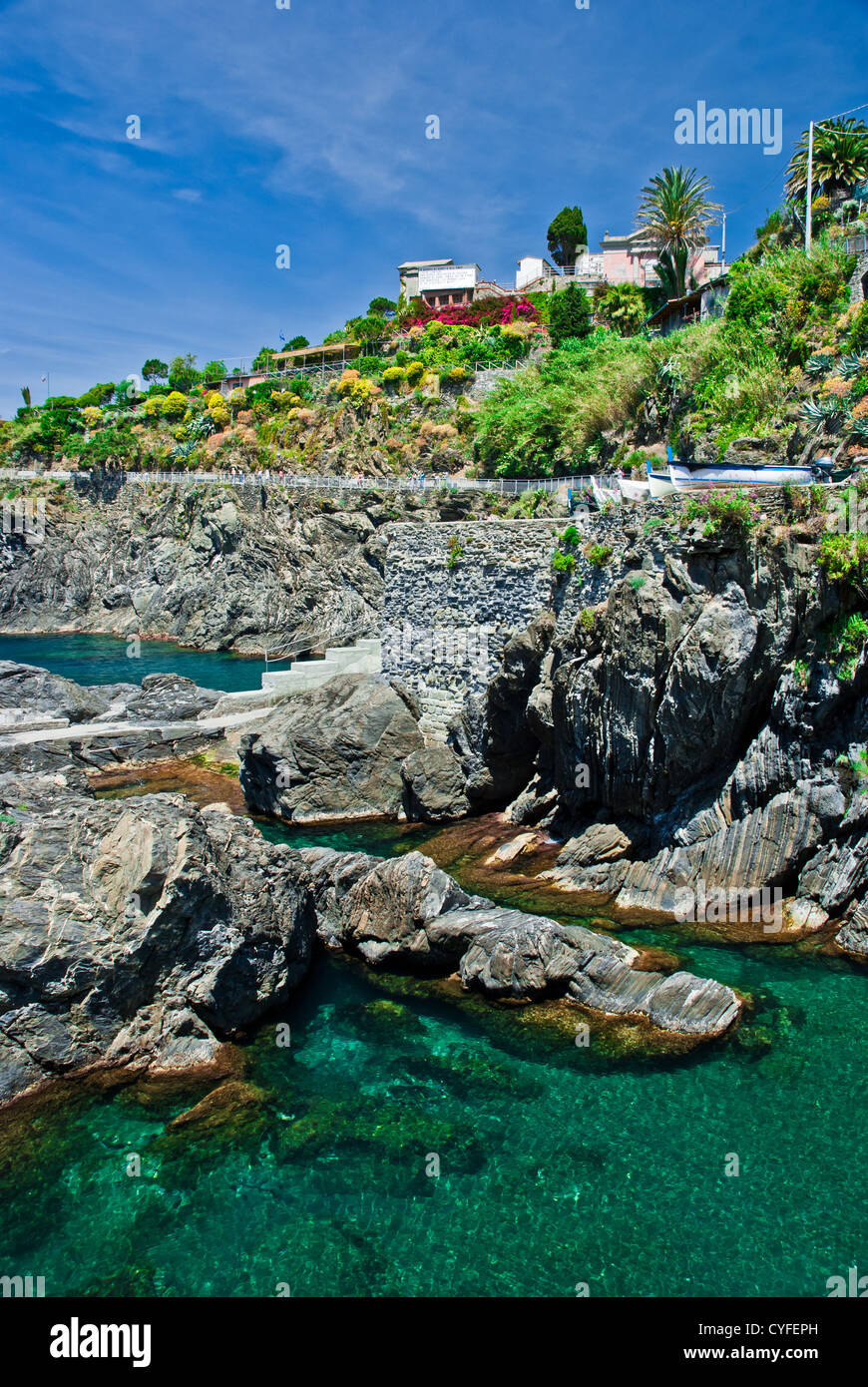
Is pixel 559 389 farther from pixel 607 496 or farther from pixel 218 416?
pixel 218 416

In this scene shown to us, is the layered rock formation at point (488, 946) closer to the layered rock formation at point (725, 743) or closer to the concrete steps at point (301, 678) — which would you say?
the layered rock formation at point (725, 743)

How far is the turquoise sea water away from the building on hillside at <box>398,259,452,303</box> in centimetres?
7940

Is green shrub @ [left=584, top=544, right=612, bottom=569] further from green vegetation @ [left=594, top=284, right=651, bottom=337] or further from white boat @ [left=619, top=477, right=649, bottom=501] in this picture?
green vegetation @ [left=594, top=284, right=651, bottom=337]

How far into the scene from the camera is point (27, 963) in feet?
32.4

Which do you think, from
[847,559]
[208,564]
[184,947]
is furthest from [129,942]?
[208,564]

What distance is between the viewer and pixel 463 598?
71.4 feet

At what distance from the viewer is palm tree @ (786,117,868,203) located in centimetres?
2730

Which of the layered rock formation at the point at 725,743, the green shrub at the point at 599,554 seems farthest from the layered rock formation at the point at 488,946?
the green shrub at the point at 599,554

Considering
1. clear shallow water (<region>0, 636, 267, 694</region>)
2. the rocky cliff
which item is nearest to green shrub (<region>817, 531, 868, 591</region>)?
the rocky cliff

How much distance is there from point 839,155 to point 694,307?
9419 millimetres

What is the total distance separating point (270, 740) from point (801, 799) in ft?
44.3

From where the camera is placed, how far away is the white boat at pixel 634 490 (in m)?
16.5
